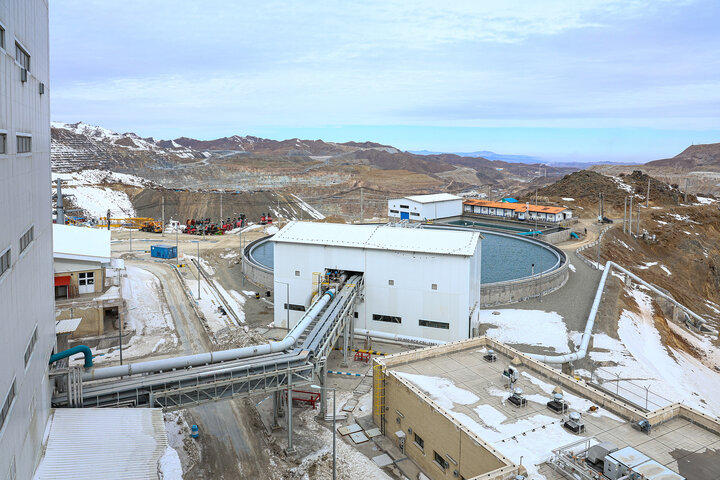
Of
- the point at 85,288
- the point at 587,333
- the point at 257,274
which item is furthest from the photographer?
the point at 257,274

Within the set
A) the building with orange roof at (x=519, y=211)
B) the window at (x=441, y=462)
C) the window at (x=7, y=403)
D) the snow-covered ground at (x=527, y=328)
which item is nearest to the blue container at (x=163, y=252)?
the snow-covered ground at (x=527, y=328)

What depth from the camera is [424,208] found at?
83.4 metres

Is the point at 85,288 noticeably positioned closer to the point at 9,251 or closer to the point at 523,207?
the point at 9,251

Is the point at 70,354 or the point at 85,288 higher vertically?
the point at 70,354

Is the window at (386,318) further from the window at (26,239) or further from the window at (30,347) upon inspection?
the window at (26,239)

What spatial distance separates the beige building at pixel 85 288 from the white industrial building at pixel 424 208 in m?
52.0

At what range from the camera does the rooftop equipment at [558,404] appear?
64.8ft

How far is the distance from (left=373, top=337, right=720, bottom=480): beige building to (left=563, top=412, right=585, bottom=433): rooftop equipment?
115mm

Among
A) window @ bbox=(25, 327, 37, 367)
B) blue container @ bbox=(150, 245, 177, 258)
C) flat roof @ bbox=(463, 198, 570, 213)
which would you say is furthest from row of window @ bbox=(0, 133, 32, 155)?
flat roof @ bbox=(463, 198, 570, 213)

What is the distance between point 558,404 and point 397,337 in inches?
561

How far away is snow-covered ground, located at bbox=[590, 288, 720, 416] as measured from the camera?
28406 mm

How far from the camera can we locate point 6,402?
11812 mm

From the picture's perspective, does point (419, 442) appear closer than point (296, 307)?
Yes

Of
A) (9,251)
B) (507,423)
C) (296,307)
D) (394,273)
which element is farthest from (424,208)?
(9,251)
